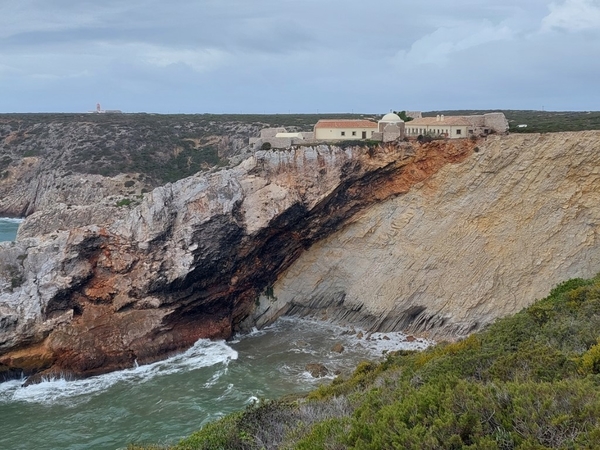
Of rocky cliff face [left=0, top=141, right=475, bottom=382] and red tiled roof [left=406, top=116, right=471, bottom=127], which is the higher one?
red tiled roof [left=406, top=116, right=471, bottom=127]

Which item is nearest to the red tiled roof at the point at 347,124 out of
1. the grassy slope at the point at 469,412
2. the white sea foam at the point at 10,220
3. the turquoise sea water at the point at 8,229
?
the grassy slope at the point at 469,412

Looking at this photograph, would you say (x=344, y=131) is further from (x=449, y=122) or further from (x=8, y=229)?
(x=8, y=229)

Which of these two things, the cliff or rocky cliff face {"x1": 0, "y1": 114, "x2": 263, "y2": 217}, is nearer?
the cliff

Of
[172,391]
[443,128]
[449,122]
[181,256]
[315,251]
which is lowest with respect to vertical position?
[172,391]

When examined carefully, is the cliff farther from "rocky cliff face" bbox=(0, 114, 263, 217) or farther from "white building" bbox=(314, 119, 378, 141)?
"rocky cliff face" bbox=(0, 114, 263, 217)

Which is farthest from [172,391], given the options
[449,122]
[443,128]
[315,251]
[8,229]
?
[8,229]

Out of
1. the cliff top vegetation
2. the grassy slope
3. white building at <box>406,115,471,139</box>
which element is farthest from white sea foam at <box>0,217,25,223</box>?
the grassy slope
